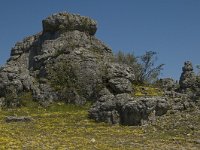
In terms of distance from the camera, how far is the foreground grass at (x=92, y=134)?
92.0 feet

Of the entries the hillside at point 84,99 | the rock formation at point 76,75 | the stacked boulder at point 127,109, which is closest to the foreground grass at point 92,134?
Answer: the hillside at point 84,99

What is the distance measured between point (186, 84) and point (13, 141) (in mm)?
39447

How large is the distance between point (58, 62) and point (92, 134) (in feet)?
94.9

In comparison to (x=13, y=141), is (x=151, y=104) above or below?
above

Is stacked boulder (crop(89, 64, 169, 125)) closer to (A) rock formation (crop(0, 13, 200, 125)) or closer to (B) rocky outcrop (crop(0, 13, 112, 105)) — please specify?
(A) rock formation (crop(0, 13, 200, 125))

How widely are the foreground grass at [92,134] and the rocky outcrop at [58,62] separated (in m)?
9.43

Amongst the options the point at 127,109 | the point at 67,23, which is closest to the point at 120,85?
the point at 127,109

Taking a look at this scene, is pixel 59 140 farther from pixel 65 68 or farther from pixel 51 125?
pixel 65 68

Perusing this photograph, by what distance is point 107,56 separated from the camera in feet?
221

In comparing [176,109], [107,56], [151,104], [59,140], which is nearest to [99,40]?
[107,56]

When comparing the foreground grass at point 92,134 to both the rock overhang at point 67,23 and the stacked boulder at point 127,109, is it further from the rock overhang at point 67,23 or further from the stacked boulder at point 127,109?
the rock overhang at point 67,23

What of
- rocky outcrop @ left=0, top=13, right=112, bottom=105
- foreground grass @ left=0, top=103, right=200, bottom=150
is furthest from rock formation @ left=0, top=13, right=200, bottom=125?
foreground grass @ left=0, top=103, right=200, bottom=150

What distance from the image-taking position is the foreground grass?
2805cm

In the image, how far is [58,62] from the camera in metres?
61.6
